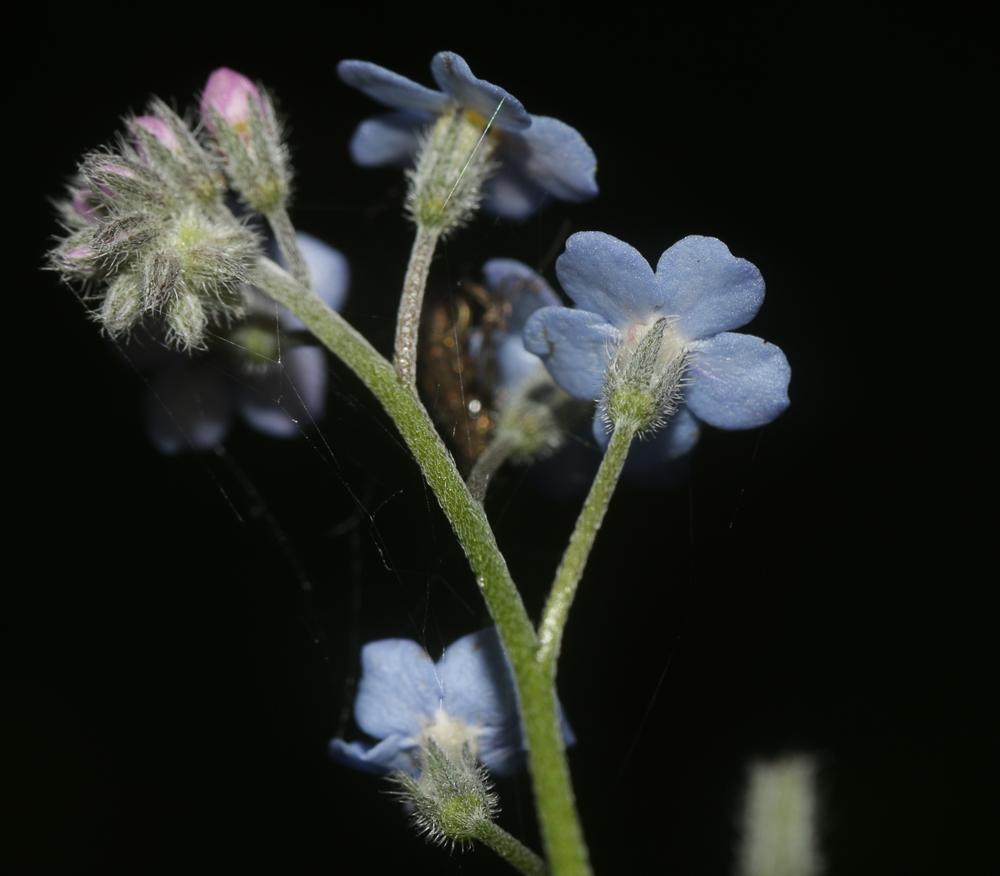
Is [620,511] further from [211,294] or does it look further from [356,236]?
[211,294]

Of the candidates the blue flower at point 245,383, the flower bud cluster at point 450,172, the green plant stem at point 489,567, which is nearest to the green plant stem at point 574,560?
the green plant stem at point 489,567

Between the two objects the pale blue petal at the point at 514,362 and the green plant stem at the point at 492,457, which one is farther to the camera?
the pale blue petal at the point at 514,362

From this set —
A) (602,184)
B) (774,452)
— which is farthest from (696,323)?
(602,184)

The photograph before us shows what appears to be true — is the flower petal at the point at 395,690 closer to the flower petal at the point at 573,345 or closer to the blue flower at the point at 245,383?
the flower petal at the point at 573,345

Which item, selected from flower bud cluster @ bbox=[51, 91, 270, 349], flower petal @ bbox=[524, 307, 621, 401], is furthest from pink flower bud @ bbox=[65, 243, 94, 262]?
flower petal @ bbox=[524, 307, 621, 401]

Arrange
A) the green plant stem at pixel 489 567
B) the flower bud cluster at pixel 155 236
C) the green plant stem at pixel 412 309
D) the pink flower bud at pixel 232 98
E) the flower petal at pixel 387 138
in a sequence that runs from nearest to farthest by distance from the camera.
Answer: the green plant stem at pixel 489 567 → the flower bud cluster at pixel 155 236 → the green plant stem at pixel 412 309 → the pink flower bud at pixel 232 98 → the flower petal at pixel 387 138

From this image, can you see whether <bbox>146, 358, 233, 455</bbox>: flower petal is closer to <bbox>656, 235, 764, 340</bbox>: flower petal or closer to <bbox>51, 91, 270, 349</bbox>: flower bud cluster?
<bbox>51, 91, 270, 349</bbox>: flower bud cluster
